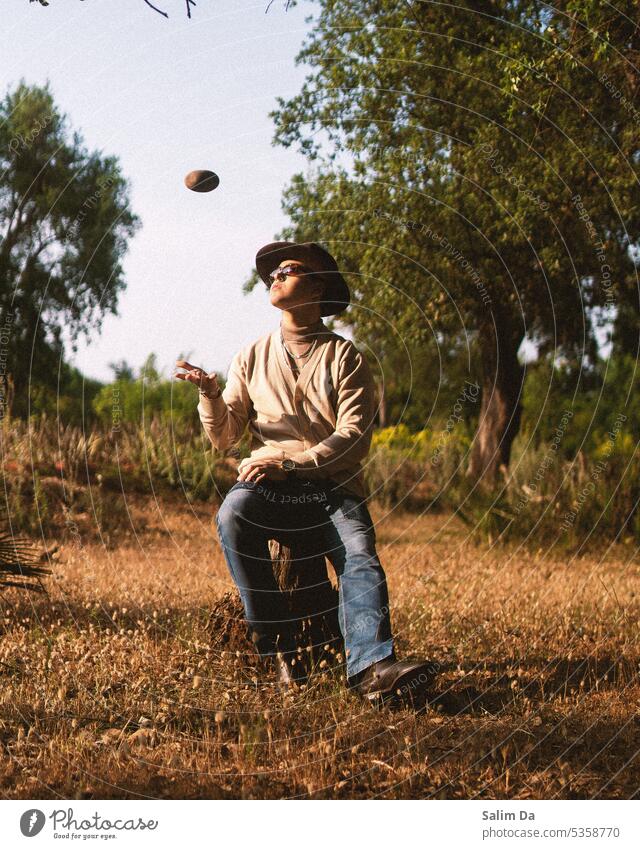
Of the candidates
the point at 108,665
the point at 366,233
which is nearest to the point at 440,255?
the point at 366,233

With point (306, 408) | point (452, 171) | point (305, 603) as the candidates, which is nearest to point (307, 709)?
point (305, 603)

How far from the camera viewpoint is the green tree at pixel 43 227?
8844 mm

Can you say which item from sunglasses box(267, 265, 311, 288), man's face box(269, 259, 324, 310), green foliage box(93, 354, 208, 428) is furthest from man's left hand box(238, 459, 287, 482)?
green foliage box(93, 354, 208, 428)

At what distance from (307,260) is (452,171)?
5.94 metres

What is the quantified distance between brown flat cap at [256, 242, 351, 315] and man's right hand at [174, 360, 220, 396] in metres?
0.77

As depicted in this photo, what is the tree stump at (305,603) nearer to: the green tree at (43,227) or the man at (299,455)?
the man at (299,455)

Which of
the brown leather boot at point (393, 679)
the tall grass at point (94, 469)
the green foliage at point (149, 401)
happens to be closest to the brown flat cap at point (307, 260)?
the brown leather boot at point (393, 679)

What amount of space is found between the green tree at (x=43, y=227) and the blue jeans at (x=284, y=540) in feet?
12.1

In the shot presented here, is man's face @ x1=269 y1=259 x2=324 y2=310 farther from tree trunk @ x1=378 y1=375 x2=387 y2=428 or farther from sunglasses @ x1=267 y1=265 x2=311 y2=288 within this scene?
tree trunk @ x1=378 y1=375 x2=387 y2=428

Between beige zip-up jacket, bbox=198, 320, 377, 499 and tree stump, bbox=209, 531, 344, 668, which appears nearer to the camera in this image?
beige zip-up jacket, bbox=198, 320, 377, 499

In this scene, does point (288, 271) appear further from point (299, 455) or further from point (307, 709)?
point (307, 709)

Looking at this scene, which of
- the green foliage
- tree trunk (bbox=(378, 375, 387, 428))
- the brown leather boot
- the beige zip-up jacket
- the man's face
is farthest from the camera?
the green foliage

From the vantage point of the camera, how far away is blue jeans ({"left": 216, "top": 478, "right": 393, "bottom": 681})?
14.4 feet

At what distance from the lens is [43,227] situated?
34.7 ft
